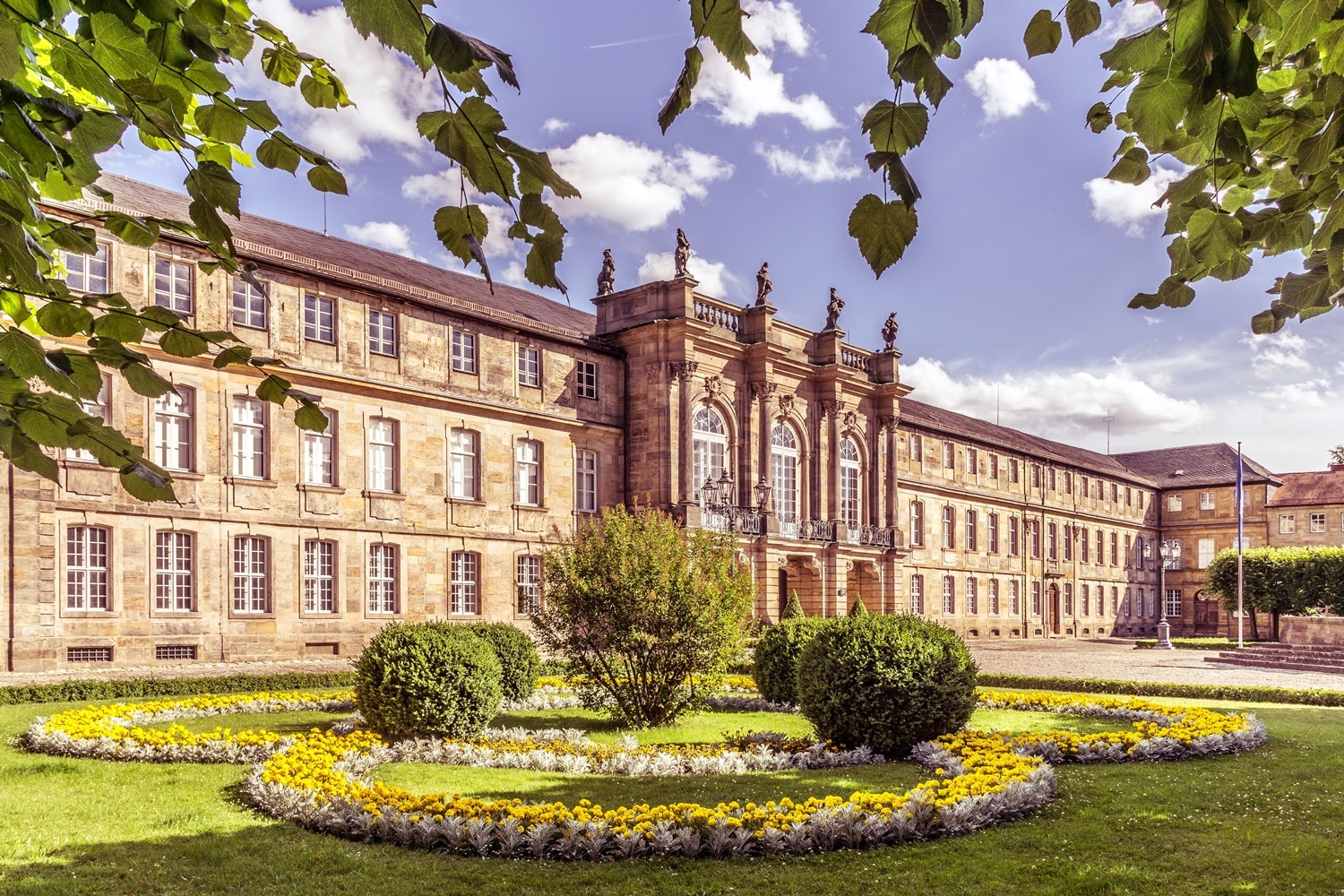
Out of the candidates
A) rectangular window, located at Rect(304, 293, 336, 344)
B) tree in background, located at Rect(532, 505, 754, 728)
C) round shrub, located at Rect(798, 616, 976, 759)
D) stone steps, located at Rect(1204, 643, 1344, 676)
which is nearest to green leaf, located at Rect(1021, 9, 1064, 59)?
round shrub, located at Rect(798, 616, 976, 759)

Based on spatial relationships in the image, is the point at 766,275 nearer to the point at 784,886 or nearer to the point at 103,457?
the point at 784,886

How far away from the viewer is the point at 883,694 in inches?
489

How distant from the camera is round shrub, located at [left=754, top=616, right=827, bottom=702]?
17.3 m

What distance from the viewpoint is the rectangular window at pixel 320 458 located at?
26.0 meters

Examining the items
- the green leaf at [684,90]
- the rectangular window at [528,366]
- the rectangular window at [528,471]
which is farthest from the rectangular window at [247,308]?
the green leaf at [684,90]

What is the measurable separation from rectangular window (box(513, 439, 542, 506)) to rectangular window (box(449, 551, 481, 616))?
2.61m

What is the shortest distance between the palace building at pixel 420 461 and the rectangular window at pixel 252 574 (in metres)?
0.06

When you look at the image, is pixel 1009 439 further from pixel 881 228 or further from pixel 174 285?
pixel 881 228

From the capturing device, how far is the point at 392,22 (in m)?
1.98

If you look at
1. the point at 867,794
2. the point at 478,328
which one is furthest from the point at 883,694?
the point at 478,328

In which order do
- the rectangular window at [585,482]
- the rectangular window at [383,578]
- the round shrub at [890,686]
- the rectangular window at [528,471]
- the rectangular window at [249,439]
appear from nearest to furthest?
the round shrub at [890,686] → the rectangular window at [249,439] → the rectangular window at [383,578] → the rectangular window at [528,471] → the rectangular window at [585,482]

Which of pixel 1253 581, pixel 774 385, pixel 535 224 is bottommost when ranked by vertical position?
pixel 1253 581

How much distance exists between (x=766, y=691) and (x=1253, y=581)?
44.4 metres

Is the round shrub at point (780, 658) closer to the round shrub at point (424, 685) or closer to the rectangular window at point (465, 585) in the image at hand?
the round shrub at point (424, 685)
